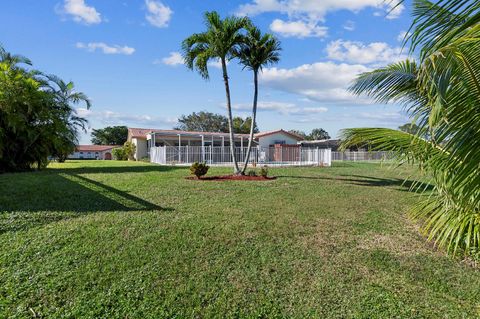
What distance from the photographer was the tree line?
1349 cm

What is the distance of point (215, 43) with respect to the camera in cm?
1183

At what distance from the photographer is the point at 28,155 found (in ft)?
48.2

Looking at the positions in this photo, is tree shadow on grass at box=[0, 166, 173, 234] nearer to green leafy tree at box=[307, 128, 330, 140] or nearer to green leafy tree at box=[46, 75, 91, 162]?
green leafy tree at box=[46, 75, 91, 162]

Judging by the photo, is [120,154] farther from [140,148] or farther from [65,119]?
[65,119]

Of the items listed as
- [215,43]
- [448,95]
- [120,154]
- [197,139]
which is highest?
[215,43]

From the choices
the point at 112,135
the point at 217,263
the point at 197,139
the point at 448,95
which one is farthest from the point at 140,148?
the point at 112,135

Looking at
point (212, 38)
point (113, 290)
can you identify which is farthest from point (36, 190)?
point (212, 38)

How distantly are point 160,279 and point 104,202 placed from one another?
13.2 feet

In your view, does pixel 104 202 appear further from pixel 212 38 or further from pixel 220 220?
pixel 212 38

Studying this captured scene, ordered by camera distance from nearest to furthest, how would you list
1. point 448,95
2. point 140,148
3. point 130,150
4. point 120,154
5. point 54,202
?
point 448,95
point 54,202
point 140,148
point 130,150
point 120,154

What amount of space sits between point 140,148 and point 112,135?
119 feet

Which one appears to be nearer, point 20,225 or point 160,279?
point 160,279

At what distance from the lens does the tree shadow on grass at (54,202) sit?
18.9 ft

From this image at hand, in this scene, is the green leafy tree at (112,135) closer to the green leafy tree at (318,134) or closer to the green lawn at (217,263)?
the green leafy tree at (318,134)
